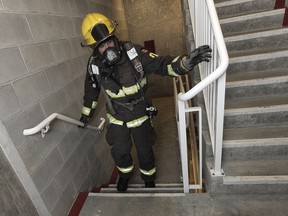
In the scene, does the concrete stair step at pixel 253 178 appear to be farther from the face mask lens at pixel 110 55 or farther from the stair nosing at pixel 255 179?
the face mask lens at pixel 110 55

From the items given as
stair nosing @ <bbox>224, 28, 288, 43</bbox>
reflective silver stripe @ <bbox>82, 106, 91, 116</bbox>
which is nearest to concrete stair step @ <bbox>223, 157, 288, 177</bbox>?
stair nosing @ <bbox>224, 28, 288, 43</bbox>

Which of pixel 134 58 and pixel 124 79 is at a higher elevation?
pixel 134 58

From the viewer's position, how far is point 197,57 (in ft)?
4.46

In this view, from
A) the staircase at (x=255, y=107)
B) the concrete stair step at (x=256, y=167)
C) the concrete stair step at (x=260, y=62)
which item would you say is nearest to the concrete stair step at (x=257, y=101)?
the staircase at (x=255, y=107)

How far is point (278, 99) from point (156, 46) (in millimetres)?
3777

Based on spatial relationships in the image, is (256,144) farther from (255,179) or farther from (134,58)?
(134,58)

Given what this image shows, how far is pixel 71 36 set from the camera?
7.14ft

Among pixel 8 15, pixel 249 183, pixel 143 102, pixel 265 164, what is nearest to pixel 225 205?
pixel 249 183

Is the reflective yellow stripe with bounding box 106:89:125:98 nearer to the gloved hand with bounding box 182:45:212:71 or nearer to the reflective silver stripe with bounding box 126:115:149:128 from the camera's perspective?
the reflective silver stripe with bounding box 126:115:149:128

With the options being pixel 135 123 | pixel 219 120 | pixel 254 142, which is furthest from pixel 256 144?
pixel 135 123

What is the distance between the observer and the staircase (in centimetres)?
149

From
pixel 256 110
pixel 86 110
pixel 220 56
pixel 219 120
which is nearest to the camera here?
pixel 220 56

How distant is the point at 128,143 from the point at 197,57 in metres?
1.13

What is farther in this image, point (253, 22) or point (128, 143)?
point (253, 22)
